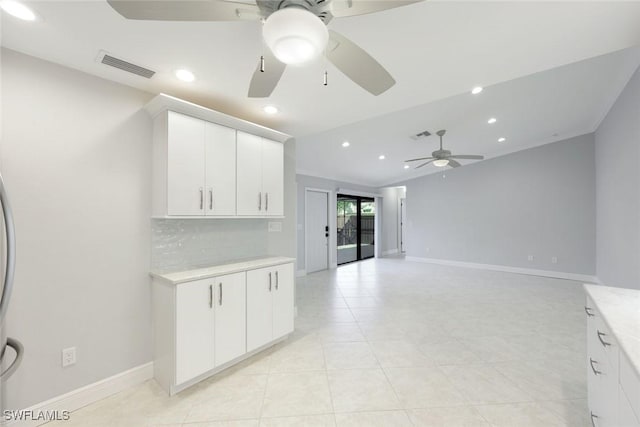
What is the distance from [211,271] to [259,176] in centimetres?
104

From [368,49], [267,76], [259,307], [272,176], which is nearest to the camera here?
[267,76]

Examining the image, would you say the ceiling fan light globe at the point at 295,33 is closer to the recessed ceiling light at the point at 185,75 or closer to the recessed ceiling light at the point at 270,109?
the recessed ceiling light at the point at 185,75

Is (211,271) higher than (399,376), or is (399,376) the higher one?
(211,271)

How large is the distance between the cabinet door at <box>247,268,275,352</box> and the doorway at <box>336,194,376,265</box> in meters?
4.72

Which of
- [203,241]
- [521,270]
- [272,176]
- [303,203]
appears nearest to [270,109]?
[272,176]

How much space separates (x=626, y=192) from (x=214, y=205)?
5147 millimetres

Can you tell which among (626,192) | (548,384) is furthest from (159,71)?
(626,192)

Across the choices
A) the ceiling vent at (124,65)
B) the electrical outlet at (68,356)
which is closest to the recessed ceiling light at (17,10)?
the ceiling vent at (124,65)

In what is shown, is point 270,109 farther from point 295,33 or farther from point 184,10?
point 295,33

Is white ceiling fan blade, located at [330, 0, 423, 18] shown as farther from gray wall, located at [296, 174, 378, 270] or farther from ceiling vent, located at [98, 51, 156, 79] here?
Result: gray wall, located at [296, 174, 378, 270]

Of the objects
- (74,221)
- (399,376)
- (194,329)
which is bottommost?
(399,376)

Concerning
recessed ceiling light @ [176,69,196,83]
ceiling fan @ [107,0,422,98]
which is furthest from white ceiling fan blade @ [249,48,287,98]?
recessed ceiling light @ [176,69,196,83]

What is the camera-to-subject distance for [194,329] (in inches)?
79.4

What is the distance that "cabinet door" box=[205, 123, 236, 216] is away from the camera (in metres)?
2.29
